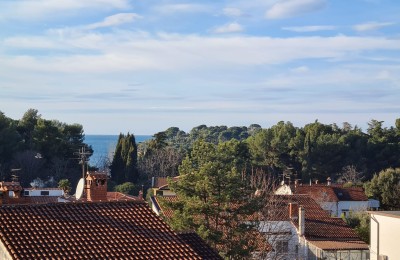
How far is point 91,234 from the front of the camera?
15594mm

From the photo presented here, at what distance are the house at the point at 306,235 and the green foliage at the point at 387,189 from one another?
65.6 ft

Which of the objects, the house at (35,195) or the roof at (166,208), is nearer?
the house at (35,195)

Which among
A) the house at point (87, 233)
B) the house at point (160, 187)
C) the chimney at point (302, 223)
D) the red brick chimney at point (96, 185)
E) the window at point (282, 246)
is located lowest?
the window at point (282, 246)

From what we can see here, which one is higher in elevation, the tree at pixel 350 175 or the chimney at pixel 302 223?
the tree at pixel 350 175

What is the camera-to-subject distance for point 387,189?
5978cm

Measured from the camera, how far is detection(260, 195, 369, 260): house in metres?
35.7

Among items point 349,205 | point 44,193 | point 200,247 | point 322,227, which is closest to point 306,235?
point 322,227

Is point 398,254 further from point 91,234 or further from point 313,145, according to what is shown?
point 313,145

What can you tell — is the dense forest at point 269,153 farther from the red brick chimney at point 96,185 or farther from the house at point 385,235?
the red brick chimney at point 96,185

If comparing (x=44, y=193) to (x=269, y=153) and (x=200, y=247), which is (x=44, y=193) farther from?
(x=269, y=153)

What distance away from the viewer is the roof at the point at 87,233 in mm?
14633

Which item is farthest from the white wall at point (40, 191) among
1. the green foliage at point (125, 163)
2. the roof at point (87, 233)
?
the green foliage at point (125, 163)

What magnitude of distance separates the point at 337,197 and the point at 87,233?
4317 centimetres

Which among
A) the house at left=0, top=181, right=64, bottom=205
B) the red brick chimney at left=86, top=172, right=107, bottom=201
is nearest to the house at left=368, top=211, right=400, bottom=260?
the red brick chimney at left=86, top=172, right=107, bottom=201
